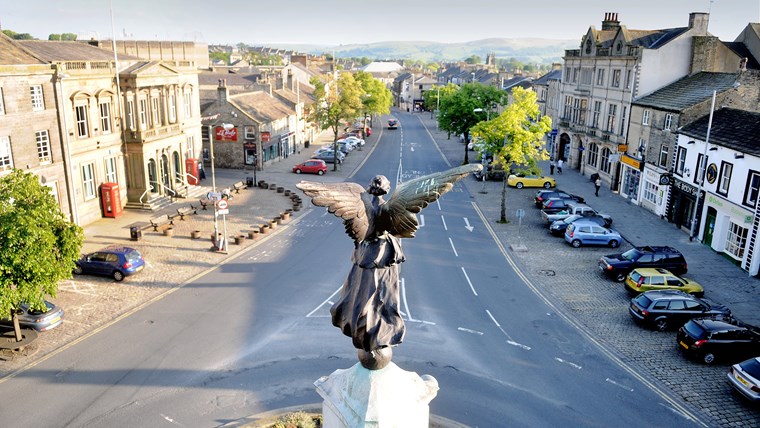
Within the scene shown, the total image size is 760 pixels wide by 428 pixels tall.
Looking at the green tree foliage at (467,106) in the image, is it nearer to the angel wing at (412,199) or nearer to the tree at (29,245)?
the tree at (29,245)

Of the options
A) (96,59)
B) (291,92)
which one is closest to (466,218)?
(96,59)

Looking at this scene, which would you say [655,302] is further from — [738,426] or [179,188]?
[179,188]

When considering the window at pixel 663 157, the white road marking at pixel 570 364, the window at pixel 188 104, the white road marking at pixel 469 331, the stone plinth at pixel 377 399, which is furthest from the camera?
the window at pixel 188 104

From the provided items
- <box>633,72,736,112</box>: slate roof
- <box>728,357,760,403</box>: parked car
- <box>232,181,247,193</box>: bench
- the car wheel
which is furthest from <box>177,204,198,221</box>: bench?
<box>633,72,736,112</box>: slate roof

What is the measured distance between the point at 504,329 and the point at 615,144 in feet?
111

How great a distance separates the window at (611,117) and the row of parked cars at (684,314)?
24.2 metres

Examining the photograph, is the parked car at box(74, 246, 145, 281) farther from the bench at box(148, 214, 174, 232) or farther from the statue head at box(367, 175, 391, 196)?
the statue head at box(367, 175, 391, 196)

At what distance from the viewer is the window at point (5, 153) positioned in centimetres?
2966

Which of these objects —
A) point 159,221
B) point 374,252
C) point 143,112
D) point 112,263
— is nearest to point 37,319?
point 112,263

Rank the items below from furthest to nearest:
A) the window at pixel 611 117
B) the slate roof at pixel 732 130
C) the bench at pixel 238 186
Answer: the window at pixel 611 117 < the bench at pixel 238 186 < the slate roof at pixel 732 130

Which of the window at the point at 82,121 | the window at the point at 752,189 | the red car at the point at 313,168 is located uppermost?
the window at the point at 82,121

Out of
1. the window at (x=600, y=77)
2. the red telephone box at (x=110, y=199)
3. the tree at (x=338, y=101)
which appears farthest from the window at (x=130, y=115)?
Answer: the window at (x=600, y=77)

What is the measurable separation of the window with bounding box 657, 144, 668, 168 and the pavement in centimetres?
394

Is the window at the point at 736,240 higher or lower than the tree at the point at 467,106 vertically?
lower
